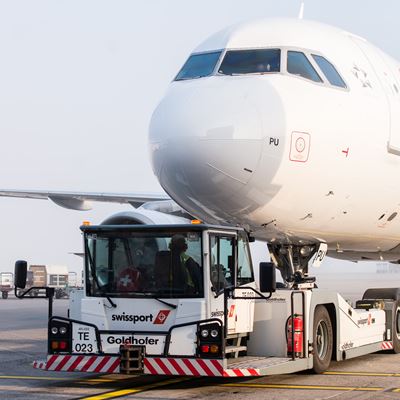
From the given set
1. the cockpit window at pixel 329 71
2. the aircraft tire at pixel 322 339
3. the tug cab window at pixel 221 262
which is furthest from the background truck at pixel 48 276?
the tug cab window at pixel 221 262

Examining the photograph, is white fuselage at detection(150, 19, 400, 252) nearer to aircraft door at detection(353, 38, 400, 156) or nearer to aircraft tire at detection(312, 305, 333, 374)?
aircraft door at detection(353, 38, 400, 156)

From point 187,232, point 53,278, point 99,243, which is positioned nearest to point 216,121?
point 187,232

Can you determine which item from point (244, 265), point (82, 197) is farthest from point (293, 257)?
point (82, 197)

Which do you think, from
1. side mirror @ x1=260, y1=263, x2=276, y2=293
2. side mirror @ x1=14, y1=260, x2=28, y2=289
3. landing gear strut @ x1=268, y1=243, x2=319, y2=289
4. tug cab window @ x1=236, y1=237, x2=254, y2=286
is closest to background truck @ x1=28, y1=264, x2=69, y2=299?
landing gear strut @ x1=268, y1=243, x2=319, y2=289

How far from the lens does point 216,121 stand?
11.3m

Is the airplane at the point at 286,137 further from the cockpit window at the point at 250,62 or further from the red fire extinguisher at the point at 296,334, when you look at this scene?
the red fire extinguisher at the point at 296,334

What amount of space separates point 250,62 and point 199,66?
2.43 ft

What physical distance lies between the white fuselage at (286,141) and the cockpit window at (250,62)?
0.38 ft

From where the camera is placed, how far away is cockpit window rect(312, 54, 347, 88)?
502 inches

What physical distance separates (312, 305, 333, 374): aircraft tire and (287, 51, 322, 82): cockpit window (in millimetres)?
2949

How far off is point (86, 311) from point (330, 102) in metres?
4.02

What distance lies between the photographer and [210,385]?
11320 millimetres

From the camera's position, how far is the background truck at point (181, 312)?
1069 cm

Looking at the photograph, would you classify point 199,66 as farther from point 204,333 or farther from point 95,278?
point 204,333
